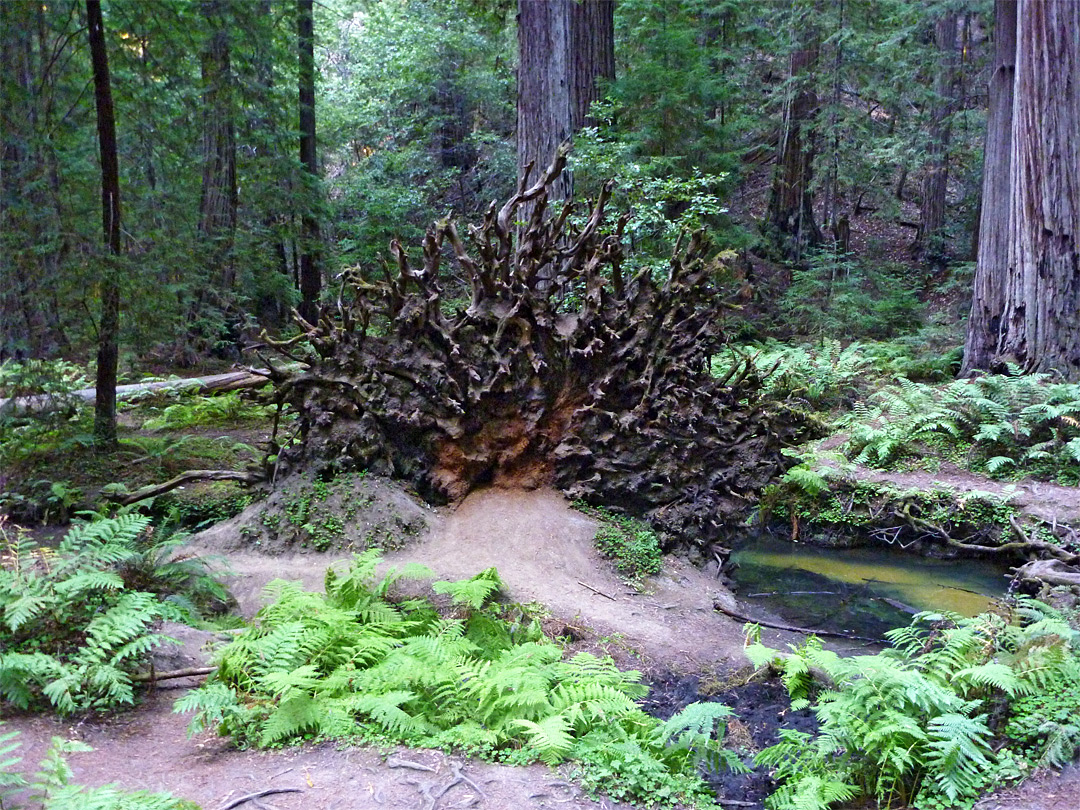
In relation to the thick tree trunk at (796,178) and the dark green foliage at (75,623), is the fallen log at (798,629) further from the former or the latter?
the thick tree trunk at (796,178)

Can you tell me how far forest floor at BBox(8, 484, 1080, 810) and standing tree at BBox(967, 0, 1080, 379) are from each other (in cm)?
709

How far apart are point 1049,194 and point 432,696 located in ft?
39.0

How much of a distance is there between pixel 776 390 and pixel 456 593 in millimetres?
8676

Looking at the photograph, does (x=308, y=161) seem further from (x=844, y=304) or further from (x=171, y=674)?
(x=171, y=674)

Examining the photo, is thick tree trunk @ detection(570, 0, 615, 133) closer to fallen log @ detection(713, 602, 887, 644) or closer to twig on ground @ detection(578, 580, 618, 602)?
twig on ground @ detection(578, 580, 618, 602)

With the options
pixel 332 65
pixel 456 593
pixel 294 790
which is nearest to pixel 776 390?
pixel 456 593

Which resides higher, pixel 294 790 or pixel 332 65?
pixel 332 65

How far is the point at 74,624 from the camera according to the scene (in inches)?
189

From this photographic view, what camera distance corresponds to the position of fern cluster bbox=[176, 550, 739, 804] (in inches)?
171

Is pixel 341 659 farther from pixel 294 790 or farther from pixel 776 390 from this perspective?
pixel 776 390

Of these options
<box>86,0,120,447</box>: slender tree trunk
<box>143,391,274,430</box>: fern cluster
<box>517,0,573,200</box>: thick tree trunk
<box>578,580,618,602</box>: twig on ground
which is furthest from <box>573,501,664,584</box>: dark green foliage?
<box>517,0,573,200</box>: thick tree trunk

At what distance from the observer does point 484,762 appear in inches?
168

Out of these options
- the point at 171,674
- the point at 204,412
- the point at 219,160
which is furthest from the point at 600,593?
the point at 219,160

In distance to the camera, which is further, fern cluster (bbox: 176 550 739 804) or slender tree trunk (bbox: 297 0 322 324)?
slender tree trunk (bbox: 297 0 322 324)
